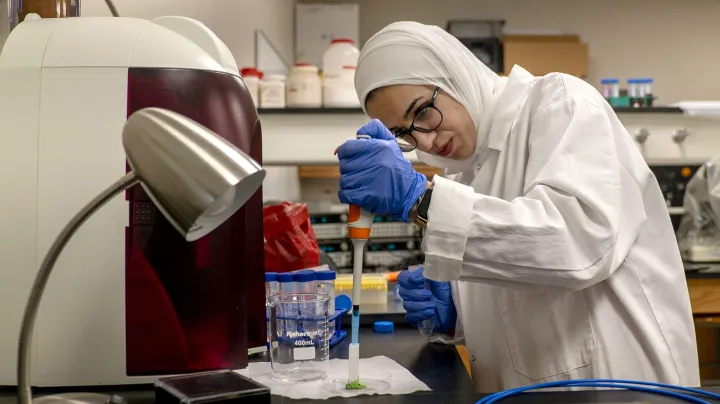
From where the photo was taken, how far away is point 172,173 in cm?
60

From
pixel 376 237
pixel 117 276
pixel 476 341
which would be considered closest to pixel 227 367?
pixel 117 276

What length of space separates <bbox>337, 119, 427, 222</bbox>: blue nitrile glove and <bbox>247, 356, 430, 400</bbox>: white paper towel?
255 millimetres

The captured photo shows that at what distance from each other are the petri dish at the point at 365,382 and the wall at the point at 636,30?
15.3ft

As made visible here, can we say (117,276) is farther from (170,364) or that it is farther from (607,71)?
(607,71)

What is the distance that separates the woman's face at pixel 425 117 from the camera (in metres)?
1.46

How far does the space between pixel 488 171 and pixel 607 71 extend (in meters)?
4.40

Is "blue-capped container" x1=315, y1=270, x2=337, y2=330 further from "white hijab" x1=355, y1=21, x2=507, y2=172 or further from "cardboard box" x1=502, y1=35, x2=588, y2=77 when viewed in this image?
"cardboard box" x1=502, y1=35, x2=588, y2=77

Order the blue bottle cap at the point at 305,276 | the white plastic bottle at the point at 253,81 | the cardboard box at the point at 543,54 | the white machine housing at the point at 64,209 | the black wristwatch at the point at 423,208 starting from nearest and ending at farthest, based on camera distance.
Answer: the white machine housing at the point at 64,209 → the black wristwatch at the point at 423,208 → the blue bottle cap at the point at 305,276 → the white plastic bottle at the point at 253,81 → the cardboard box at the point at 543,54

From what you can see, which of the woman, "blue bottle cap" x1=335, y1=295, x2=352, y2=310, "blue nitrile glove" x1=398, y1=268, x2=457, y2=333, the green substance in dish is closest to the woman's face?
the woman

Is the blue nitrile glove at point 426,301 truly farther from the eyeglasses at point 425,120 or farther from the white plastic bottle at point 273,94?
the white plastic bottle at point 273,94

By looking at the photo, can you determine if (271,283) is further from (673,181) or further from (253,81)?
(673,181)

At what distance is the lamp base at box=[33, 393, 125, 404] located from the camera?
78cm

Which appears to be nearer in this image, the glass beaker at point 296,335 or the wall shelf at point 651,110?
the glass beaker at point 296,335

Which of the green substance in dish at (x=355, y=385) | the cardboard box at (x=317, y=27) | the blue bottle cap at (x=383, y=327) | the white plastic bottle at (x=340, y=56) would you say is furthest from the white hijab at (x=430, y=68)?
the cardboard box at (x=317, y=27)
